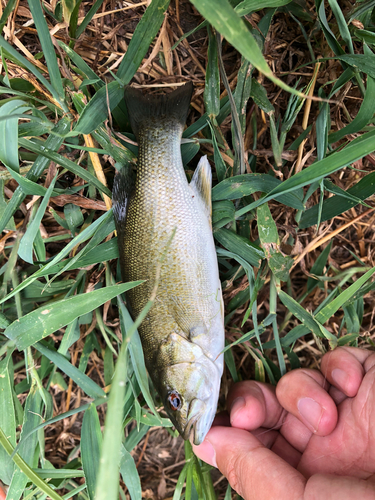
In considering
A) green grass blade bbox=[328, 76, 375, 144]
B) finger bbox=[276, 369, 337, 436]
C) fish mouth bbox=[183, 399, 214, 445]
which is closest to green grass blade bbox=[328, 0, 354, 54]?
green grass blade bbox=[328, 76, 375, 144]

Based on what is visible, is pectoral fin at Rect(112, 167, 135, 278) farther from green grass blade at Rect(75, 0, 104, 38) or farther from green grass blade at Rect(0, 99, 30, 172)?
green grass blade at Rect(75, 0, 104, 38)

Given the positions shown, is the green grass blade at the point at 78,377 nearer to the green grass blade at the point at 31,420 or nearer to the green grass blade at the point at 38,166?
the green grass blade at the point at 31,420

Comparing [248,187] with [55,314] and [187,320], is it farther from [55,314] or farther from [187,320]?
[55,314]

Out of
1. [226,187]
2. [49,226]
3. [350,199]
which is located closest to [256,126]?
[226,187]

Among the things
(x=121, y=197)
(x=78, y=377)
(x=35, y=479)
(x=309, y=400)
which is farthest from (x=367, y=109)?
(x=35, y=479)

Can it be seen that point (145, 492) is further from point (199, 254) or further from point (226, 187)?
point (226, 187)

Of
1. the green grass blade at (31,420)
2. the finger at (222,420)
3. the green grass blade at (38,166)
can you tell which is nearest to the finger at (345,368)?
the finger at (222,420)

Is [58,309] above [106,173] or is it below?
below

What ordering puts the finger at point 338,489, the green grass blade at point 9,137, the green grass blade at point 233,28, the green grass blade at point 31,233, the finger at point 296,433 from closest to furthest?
the green grass blade at point 233,28
the finger at point 338,489
the green grass blade at point 9,137
the green grass blade at point 31,233
the finger at point 296,433
